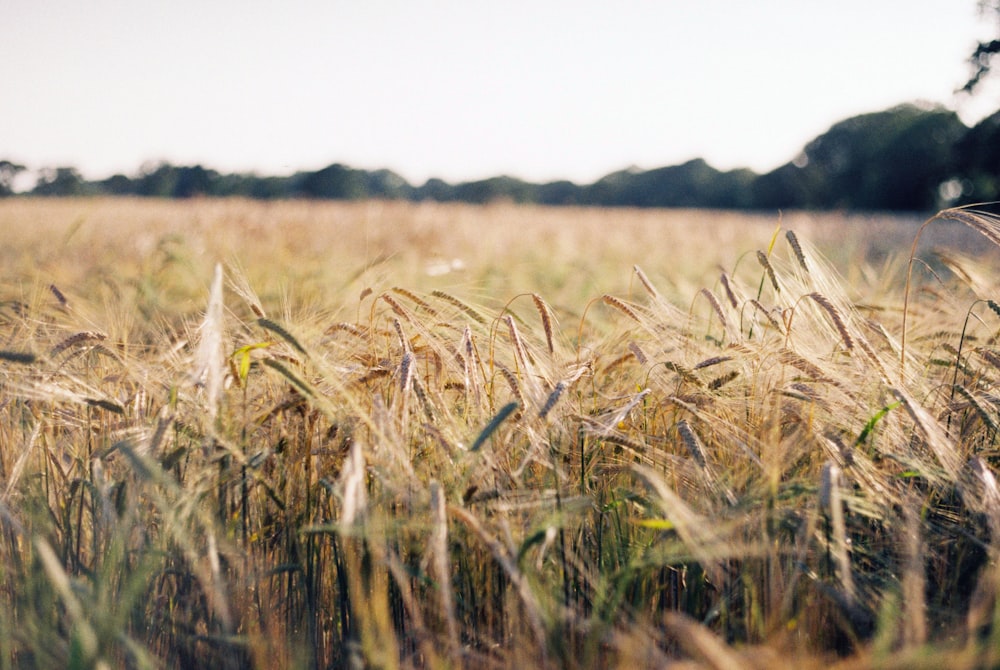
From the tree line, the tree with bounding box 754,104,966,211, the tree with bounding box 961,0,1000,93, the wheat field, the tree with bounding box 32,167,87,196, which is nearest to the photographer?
the wheat field

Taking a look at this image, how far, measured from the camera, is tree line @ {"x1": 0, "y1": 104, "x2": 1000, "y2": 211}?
2157 cm

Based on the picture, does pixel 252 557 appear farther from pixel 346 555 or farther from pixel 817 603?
pixel 817 603

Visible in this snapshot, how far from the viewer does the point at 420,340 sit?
1.62 m

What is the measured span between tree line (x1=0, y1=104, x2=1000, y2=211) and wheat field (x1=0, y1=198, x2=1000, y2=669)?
52.0 ft

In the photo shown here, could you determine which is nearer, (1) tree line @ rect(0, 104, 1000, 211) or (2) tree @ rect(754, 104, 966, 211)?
(1) tree line @ rect(0, 104, 1000, 211)

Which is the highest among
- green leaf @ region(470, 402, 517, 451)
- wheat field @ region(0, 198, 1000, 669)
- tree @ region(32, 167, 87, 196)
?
tree @ region(32, 167, 87, 196)

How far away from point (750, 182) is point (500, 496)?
37957 mm

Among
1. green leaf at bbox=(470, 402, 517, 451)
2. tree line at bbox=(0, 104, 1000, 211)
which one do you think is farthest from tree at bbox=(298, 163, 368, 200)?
green leaf at bbox=(470, 402, 517, 451)

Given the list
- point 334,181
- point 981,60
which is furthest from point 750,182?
point 981,60

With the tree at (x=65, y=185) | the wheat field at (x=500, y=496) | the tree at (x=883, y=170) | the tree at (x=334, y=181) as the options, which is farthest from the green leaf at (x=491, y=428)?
the tree at (x=334, y=181)

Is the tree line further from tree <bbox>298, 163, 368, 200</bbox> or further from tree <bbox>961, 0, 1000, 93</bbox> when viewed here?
tree <bbox>961, 0, 1000, 93</bbox>

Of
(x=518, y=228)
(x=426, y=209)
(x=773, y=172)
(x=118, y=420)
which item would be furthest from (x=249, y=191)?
(x=118, y=420)

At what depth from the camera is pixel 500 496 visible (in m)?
1.19

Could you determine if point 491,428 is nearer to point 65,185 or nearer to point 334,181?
point 65,185
